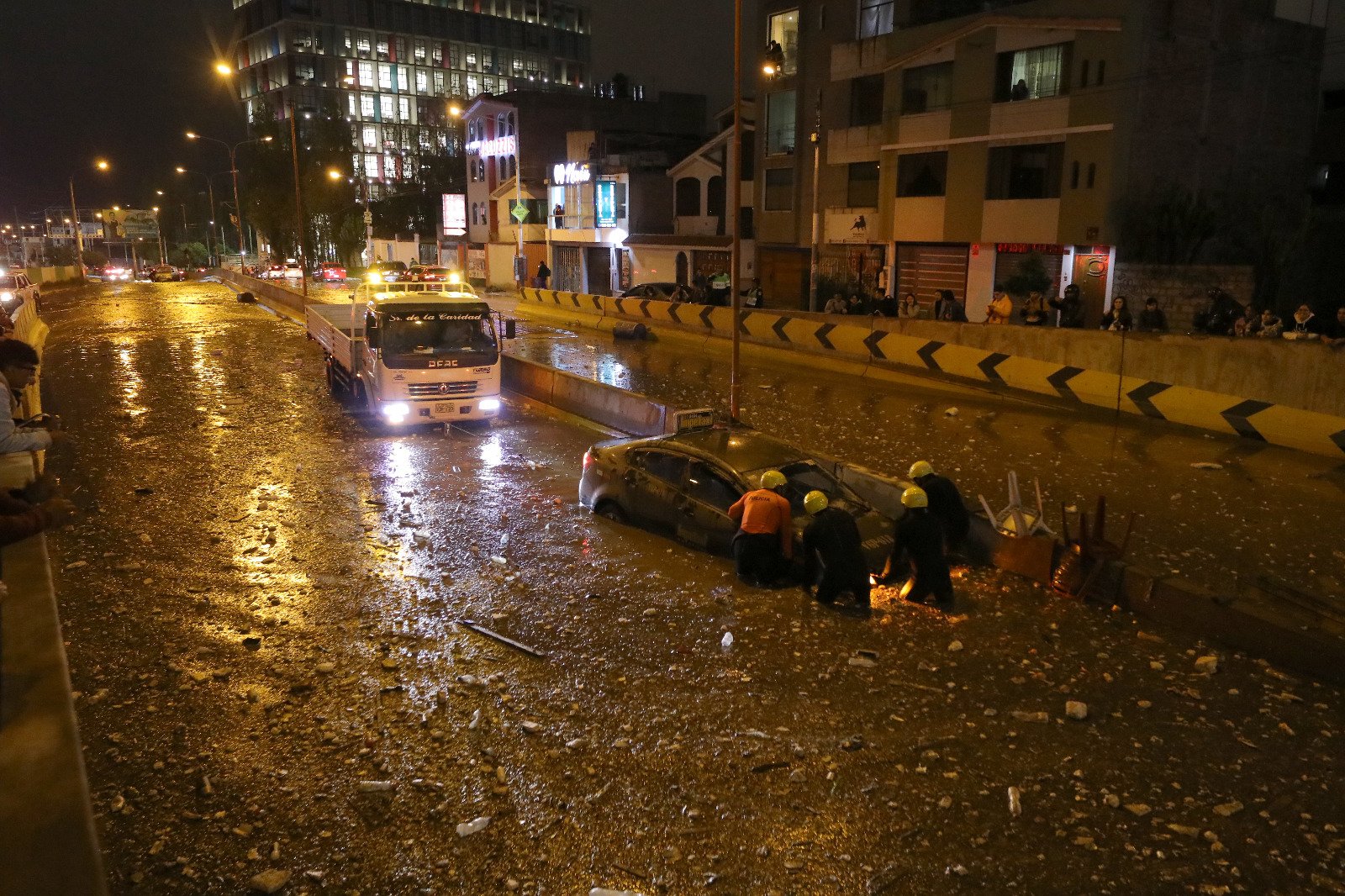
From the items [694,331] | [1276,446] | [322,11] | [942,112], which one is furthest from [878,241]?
[322,11]

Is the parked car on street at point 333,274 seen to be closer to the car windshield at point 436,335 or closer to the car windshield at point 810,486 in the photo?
the car windshield at point 436,335

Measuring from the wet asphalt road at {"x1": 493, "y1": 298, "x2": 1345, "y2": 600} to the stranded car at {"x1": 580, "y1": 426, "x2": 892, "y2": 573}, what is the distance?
293 centimetres

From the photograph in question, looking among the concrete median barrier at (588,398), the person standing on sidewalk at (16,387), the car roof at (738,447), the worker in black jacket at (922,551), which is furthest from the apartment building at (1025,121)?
the person standing on sidewalk at (16,387)

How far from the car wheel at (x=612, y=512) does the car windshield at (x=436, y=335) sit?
233 inches

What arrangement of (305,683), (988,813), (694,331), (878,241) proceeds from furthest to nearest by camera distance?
(878,241), (694,331), (305,683), (988,813)

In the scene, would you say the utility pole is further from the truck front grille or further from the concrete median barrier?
the truck front grille

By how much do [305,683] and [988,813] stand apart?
5.08 meters

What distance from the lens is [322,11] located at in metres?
115

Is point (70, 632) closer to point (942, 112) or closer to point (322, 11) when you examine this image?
point (942, 112)

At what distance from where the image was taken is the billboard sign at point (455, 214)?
70.2 m

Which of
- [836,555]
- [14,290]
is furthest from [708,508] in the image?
[14,290]

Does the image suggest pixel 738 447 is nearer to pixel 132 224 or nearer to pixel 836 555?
pixel 836 555

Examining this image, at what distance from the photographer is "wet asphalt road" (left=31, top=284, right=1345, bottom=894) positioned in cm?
537

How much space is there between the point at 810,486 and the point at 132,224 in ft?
423
